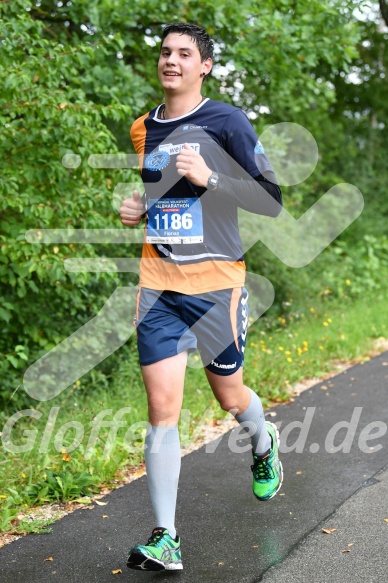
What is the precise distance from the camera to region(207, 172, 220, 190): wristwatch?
143 inches

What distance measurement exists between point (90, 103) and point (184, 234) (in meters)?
2.76

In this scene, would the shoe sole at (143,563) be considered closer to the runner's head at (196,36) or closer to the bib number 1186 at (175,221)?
the bib number 1186 at (175,221)

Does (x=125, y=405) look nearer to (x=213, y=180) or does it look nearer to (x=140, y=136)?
(x=140, y=136)

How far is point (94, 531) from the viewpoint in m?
4.26

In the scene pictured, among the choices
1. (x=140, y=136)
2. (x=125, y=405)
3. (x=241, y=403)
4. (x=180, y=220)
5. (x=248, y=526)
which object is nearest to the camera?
(x=180, y=220)

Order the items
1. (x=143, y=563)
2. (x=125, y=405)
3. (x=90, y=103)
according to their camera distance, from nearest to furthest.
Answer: (x=143, y=563) < (x=90, y=103) < (x=125, y=405)

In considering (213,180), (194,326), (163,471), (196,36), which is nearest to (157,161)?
(213,180)

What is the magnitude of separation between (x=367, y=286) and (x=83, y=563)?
10.8 m

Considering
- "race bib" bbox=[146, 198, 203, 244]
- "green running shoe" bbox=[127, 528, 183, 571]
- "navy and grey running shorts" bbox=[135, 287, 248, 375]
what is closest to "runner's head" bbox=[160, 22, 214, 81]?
"race bib" bbox=[146, 198, 203, 244]

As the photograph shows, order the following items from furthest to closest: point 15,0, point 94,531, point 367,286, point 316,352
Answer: point 367,286, point 316,352, point 15,0, point 94,531

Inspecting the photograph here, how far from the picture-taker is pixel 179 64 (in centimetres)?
378

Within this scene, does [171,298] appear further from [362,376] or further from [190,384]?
[362,376]

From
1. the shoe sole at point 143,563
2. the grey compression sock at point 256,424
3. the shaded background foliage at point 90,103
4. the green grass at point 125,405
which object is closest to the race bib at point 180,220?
the grey compression sock at point 256,424

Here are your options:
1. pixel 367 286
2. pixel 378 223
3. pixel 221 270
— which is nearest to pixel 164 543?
pixel 221 270
